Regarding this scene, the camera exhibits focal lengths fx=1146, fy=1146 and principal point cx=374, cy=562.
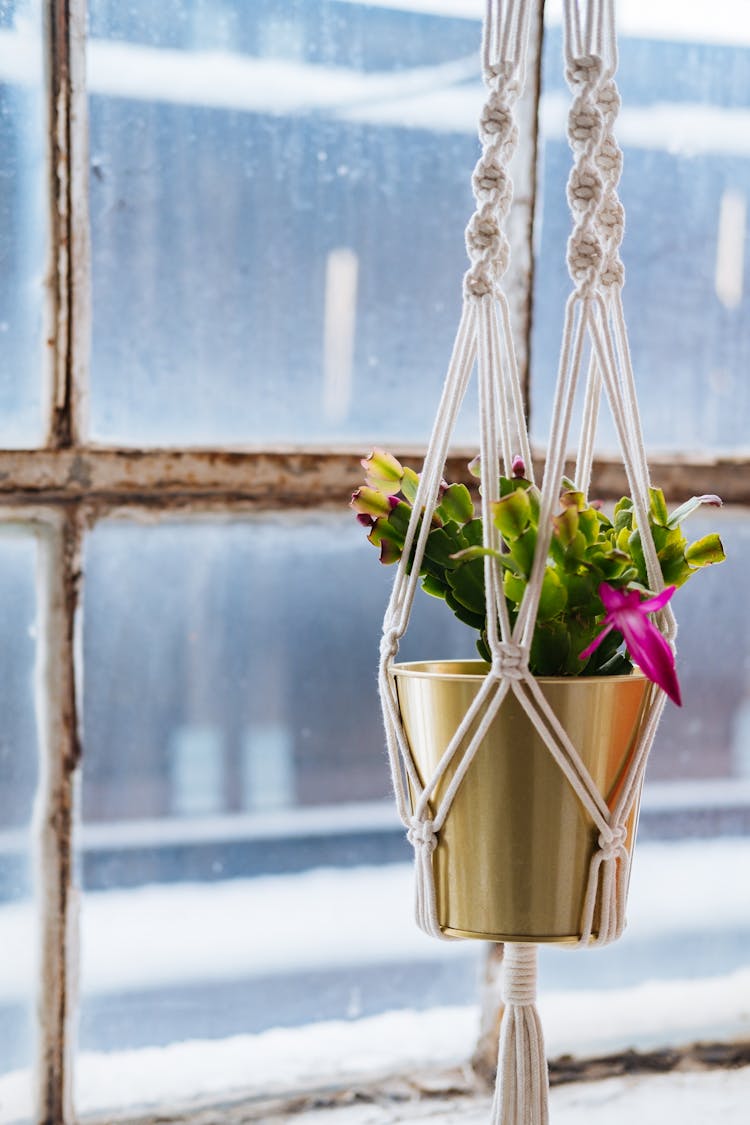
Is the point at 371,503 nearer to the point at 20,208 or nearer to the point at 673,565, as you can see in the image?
the point at 673,565

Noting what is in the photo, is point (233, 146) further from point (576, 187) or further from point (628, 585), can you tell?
point (628, 585)

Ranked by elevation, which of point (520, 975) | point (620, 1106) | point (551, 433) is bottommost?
point (620, 1106)

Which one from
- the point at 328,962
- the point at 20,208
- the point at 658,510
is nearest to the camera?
the point at 658,510

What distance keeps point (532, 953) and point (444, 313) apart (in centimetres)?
59

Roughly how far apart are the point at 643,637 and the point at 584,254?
228 mm

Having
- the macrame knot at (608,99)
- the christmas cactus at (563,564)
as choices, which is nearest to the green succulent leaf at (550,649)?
the christmas cactus at (563,564)

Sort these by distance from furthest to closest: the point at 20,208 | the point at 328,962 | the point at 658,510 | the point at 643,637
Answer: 1. the point at 328,962
2. the point at 20,208
3. the point at 658,510
4. the point at 643,637

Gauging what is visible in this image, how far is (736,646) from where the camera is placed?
3.78 ft

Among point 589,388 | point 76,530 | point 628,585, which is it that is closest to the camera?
point 628,585

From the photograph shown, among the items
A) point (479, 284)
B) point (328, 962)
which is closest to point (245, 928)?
point (328, 962)

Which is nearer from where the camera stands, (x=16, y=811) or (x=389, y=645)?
(x=389, y=645)

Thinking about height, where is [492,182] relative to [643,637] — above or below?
above

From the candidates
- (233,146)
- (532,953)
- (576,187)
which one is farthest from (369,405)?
(532,953)

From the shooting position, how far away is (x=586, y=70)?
2.24 feet
